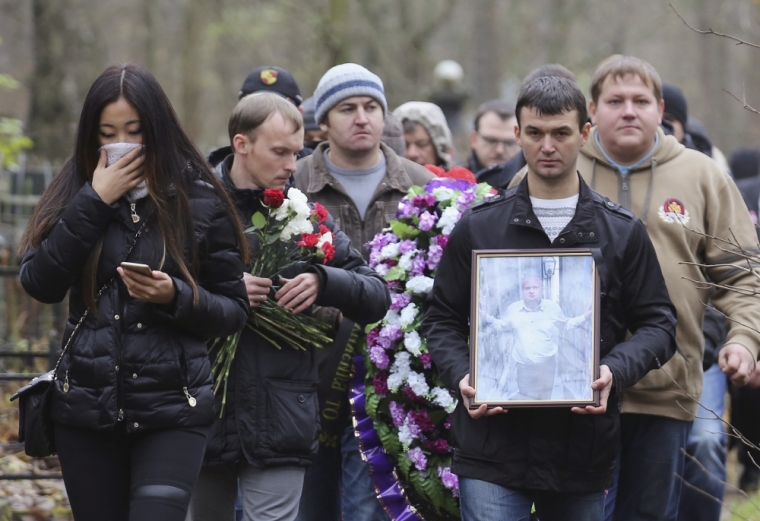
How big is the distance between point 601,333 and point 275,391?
1308 millimetres

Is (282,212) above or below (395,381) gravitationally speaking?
above

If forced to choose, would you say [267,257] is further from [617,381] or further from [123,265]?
[617,381]

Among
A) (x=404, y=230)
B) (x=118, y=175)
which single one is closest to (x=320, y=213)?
(x=404, y=230)

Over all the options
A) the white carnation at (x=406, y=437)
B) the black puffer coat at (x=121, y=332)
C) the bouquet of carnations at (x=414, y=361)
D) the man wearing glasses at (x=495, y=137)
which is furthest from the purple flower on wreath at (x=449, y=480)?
the man wearing glasses at (x=495, y=137)

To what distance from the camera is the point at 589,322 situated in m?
4.25

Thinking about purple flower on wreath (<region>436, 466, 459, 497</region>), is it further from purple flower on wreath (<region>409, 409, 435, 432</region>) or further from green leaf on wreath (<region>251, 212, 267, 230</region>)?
green leaf on wreath (<region>251, 212, 267, 230</region>)

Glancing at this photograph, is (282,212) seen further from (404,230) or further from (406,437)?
(406,437)

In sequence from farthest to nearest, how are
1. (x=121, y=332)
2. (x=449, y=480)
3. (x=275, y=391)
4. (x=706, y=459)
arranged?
1. (x=706, y=459)
2. (x=449, y=480)
3. (x=275, y=391)
4. (x=121, y=332)

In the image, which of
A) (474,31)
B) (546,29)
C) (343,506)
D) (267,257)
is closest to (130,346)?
(267,257)

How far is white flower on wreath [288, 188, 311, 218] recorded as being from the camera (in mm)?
4918

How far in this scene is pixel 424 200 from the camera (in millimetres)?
5555

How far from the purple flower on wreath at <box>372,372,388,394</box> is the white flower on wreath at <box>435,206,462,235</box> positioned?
2.35 feet

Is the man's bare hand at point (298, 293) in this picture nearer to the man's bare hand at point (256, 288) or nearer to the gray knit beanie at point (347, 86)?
the man's bare hand at point (256, 288)

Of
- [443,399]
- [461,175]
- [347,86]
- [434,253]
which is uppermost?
[347,86]
